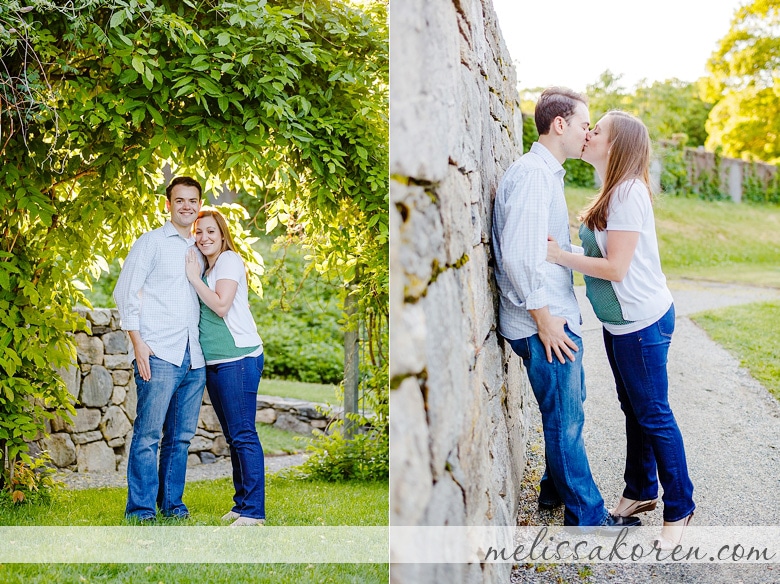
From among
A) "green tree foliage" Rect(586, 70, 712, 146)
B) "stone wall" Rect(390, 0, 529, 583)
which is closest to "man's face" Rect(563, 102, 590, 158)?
"stone wall" Rect(390, 0, 529, 583)

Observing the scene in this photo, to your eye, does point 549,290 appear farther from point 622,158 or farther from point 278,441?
point 278,441

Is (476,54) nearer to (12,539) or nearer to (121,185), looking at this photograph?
(121,185)

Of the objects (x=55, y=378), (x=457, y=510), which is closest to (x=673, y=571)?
(x=457, y=510)

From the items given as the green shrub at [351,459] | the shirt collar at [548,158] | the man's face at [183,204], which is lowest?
the green shrub at [351,459]

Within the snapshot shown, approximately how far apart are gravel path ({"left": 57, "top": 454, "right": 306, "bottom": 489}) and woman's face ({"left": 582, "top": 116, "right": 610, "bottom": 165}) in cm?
329

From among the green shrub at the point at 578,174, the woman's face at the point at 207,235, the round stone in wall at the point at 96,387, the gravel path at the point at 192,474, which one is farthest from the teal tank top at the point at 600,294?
the green shrub at the point at 578,174

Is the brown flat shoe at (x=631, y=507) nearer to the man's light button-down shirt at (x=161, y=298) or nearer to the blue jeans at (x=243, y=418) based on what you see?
the blue jeans at (x=243, y=418)

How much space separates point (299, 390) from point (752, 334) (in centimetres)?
398

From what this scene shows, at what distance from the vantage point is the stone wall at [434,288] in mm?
1677

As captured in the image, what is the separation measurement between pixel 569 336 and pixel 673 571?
89 centimetres

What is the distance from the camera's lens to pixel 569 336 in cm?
245

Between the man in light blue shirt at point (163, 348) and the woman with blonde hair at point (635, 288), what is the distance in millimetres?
1638

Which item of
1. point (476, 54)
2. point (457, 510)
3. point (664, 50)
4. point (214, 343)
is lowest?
point (457, 510)

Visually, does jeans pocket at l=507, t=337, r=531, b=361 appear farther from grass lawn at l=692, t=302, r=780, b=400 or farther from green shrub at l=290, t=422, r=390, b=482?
grass lawn at l=692, t=302, r=780, b=400
